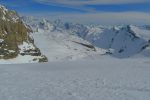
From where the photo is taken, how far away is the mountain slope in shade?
103875 mm

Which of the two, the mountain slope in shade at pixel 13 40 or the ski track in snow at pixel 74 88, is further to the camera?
the mountain slope in shade at pixel 13 40

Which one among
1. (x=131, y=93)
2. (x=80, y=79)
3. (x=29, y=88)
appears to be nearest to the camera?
(x=131, y=93)

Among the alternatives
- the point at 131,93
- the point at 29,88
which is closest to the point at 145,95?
the point at 131,93

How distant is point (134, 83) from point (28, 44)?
95600 millimetres

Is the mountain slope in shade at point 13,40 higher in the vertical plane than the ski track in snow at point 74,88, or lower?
lower

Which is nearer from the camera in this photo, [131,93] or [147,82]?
[131,93]

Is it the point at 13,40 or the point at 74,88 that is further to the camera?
the point at 13,40

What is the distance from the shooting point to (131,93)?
23.4 metres

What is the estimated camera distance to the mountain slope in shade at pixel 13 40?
341ft

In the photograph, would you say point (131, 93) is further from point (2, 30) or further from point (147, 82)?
point (2, 30)

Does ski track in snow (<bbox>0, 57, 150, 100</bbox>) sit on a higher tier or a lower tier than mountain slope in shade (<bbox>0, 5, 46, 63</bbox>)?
higher

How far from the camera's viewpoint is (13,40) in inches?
4360

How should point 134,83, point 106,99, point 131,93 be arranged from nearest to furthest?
1. point 106,99
2. point 131,93
3. point 134,83

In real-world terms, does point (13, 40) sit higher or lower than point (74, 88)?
lower
